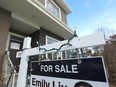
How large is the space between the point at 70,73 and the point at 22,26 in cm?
497

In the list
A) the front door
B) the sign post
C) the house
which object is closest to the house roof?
the house

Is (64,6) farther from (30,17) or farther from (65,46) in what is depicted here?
(65,46)

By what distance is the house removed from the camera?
12.8 feet

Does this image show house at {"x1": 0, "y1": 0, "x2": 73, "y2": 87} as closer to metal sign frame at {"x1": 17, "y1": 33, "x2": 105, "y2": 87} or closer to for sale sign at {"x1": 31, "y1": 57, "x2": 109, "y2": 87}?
metal sign frame at {"x1": 17, "y1": 33, "x2": 105, "y2": 87}

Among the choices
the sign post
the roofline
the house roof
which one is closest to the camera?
the sign post

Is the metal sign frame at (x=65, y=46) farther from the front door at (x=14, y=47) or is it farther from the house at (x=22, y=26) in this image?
the front door at (x=14, y=47)

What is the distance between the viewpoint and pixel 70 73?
0.88m

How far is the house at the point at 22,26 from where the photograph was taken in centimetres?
389

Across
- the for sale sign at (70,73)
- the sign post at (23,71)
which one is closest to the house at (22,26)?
the sign post at (23,71)

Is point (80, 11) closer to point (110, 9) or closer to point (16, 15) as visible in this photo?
point (110, 9)

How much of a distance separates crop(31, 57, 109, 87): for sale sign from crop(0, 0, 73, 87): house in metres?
2.37

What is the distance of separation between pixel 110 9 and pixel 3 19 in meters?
9.81

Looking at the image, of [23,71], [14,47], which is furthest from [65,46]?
[14,47]

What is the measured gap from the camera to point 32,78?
1.17 meters
